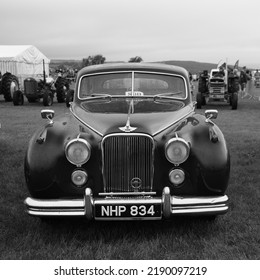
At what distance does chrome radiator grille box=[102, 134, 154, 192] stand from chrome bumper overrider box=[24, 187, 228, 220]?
0.28ft

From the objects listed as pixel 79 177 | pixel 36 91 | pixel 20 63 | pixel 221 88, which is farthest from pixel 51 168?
pixel 20 63

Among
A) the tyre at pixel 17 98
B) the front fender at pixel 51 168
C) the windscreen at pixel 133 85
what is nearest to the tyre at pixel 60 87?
the tyre at pixel 17 98

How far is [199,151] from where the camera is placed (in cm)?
325

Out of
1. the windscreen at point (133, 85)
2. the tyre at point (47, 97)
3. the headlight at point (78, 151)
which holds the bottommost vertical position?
the tyre at point (47, 97)

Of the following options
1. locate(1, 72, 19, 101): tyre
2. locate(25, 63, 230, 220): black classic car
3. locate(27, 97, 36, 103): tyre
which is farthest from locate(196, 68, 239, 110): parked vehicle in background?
locate(25, 63, 230, 220): black classic car

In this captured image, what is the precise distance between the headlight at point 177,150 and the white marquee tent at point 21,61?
664 inches

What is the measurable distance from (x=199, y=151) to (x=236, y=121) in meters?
7.74

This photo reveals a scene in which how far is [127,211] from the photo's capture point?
3086 millimetres

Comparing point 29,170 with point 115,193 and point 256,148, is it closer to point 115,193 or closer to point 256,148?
point 115,193

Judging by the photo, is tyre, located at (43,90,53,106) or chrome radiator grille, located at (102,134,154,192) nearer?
chrome radiator grille, located at (102,134,154,192)

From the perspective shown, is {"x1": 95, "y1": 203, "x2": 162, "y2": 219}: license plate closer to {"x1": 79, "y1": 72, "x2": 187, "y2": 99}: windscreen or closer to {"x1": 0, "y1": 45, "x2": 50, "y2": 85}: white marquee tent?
{"x1": 79, "y1": 72, "x2": 187, "y2": 99}: windscreen

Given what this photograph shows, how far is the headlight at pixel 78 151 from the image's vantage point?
10.5ft

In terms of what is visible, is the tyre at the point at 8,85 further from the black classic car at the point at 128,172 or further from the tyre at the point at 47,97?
the black classic car at the point at 128,172

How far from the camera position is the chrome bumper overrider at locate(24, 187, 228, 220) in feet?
10.1
